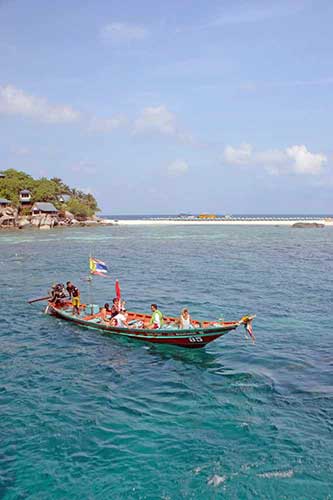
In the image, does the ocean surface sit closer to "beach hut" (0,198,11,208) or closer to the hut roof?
"beach hut" (0,198,11,208)

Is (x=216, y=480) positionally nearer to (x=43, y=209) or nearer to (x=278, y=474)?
(x=278, y=474)

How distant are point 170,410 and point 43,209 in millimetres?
107755

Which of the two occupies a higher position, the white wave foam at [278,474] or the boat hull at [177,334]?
the boat hull at [177,334]

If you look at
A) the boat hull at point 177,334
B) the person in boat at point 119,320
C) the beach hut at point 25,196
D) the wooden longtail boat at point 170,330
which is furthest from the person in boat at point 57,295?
the beach hut at point 25,196

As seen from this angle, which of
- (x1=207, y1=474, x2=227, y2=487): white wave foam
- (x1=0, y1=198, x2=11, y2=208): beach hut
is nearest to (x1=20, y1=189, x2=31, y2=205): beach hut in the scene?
(x1=0, y1=198, x2=11, y2=208): beach hut

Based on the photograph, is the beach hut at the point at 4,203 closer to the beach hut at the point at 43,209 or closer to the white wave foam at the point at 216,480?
the beach hut at the point at 43,209

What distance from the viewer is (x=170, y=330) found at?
19.9 meters

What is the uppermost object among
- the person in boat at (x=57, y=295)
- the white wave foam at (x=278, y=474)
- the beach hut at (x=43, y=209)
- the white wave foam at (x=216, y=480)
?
the beach hut at (x=43, y=209)

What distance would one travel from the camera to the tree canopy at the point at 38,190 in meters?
116

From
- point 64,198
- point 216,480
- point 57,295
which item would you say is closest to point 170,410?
point 216,480

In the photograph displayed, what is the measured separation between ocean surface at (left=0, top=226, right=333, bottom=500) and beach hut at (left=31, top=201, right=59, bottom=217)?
89909 mm

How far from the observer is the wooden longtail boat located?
62.7ft

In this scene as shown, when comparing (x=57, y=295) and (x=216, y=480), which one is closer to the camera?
(x=216, y=480)

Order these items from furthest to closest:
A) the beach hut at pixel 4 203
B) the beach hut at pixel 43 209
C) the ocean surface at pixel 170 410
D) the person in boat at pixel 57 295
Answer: the beach hut at pixel 43 209
the beach hut at pixel 4 203
the person in boat at pixel 57 295
the ocean surface at pixel 170 410
